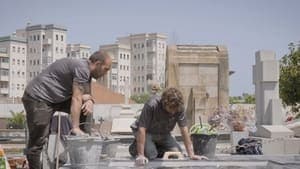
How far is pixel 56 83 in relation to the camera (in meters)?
5.21

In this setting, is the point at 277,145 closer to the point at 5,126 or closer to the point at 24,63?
the point at 5,126

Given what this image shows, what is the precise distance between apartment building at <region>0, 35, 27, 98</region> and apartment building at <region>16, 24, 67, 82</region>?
2270 mm

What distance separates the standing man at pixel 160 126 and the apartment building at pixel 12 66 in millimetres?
116699

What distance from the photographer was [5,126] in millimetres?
56281

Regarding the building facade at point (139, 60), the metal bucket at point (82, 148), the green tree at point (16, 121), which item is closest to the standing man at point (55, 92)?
the metal bucket at point (82, 148)

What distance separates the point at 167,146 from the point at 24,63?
13753 cm

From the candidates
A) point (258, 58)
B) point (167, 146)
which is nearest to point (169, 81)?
point (258, 58)

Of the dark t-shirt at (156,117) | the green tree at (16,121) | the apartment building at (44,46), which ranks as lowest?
the green tree at (16,121)

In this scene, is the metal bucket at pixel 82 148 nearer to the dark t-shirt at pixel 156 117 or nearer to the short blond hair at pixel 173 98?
the short blond hair at pixel 173 98

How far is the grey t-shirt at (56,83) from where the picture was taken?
513cm

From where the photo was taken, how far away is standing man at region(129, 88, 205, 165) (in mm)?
5453

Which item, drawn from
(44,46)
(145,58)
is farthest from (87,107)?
(145,58)

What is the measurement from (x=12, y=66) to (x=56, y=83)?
13090 cm

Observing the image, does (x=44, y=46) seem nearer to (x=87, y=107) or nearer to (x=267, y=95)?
(x=267, y=95)
